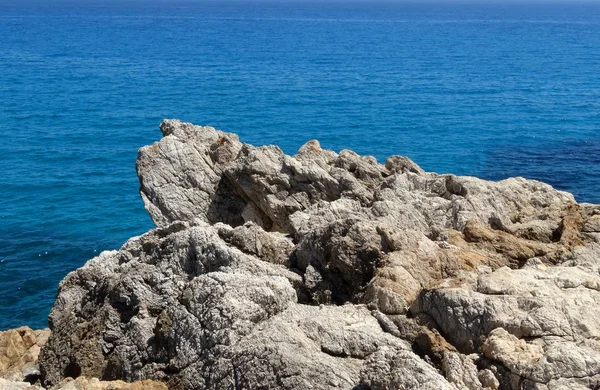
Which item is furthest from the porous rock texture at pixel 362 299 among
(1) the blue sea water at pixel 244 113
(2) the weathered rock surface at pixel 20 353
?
(1) the blue sea water at pixel 244 113

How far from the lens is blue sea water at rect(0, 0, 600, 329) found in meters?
44.4

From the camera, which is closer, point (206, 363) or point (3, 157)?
point (206, 363)

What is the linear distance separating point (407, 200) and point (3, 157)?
144ft

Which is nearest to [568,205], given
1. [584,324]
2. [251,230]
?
[584,324]

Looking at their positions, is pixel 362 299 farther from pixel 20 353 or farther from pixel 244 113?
pixel 244 113

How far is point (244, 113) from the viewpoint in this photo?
245 ft

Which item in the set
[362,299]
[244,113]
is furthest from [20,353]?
[244,113]

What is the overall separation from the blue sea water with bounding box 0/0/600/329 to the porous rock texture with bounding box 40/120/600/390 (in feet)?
50.4

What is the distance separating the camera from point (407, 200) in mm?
23672

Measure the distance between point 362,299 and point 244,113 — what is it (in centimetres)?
5900

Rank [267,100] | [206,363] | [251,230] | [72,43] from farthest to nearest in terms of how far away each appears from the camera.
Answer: [72,43]
[267,100]
[251,230]
[206,363]

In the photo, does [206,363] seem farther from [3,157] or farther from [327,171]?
[3,157]

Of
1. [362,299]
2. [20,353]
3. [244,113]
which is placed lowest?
[244,113]

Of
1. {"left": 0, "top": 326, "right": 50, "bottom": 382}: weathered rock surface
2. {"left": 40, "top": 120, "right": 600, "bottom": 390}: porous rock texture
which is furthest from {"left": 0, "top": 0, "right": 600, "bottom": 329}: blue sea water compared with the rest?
{"left": 40, "top": 120, "right": 600, "bottom": 390}: porous rock texture
